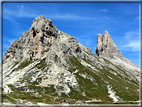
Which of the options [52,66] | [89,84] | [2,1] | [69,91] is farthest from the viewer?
[52,66]

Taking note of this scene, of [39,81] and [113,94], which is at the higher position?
[39,81]

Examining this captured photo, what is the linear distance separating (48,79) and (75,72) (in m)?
43.9

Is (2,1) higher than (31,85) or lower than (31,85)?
higher

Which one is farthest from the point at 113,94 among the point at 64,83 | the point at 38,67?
the point at 38,67

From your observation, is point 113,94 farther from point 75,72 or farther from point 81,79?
point 75,72

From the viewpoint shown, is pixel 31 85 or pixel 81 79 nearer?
pixel 31 85

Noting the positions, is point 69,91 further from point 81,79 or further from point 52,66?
point 52,66

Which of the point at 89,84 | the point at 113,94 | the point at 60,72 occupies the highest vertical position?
the point at 60,72

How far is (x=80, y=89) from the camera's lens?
154000 millimetres

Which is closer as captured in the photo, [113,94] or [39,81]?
[113,94]

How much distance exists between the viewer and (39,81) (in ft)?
531

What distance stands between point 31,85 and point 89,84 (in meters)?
73.2

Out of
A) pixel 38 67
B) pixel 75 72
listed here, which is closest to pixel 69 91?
pixel 75 72

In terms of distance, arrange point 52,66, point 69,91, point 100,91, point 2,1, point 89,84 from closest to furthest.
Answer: point 2,1
point 69,91
point 100,91
point 89,84
point 52,66
